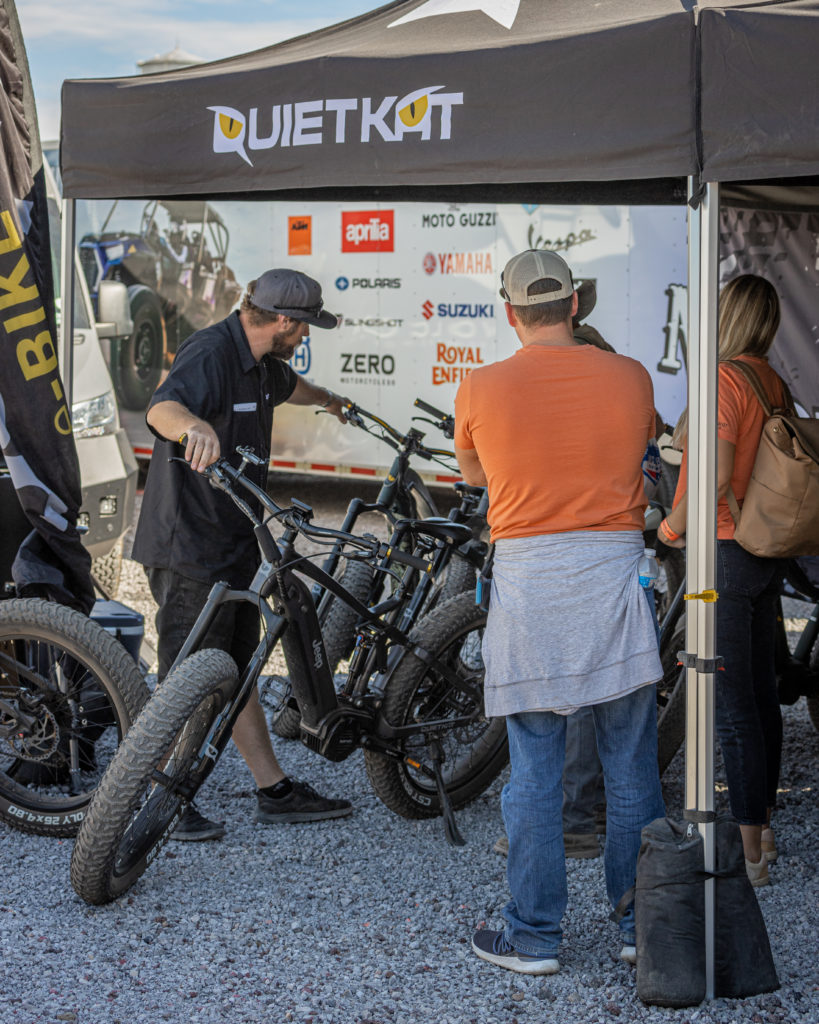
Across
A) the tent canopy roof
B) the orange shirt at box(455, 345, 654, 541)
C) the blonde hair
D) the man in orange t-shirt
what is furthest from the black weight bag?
Result: the tent canopy roof

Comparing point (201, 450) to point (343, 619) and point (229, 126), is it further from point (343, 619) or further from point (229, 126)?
point (343, 619)

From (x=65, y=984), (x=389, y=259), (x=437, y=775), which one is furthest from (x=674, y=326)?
(x=65, y=984)

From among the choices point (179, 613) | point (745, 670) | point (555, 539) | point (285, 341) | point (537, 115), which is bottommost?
point (745, 670)

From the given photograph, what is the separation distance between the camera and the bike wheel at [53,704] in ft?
12.3

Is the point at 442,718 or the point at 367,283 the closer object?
the point at 442,718

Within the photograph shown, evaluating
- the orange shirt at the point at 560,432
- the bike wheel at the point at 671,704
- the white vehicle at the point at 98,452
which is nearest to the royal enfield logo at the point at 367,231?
the white vehicle at the point at 98,452

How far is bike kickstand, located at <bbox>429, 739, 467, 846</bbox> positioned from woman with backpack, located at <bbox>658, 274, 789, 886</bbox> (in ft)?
2.94

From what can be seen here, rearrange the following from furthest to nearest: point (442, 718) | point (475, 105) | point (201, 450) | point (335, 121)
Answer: point (442, 718), point (201, 450), point (335, 121), point (475, 105)

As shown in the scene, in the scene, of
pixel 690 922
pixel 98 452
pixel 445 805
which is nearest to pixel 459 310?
pixel 98 452

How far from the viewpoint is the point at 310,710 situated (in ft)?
12.3

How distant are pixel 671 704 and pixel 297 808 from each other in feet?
4.44

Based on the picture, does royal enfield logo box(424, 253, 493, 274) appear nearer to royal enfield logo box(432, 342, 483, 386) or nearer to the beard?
royal enfield logo box(432, 342, 483, 386)

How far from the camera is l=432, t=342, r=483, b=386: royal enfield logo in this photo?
8.87 metres

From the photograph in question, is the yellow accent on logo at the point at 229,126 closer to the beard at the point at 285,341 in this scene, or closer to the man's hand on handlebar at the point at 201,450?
the beard at the point at 285,341
